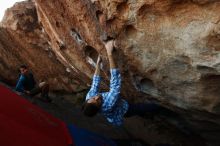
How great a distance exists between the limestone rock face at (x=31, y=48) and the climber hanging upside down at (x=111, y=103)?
228cm

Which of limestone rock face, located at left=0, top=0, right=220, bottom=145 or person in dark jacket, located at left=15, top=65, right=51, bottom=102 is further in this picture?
person in dark jacket, located at left=15, top=65, right=51, bottom=102

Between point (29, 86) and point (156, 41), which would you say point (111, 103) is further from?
point (29, 86)

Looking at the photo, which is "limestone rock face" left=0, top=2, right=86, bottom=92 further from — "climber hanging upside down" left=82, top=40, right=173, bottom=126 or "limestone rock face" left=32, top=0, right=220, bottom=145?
"climber hanging upside down" left=82, top=40, right=173, bottom=126

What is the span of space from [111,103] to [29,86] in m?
3.80

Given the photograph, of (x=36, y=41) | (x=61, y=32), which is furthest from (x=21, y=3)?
(x=61, y=32)

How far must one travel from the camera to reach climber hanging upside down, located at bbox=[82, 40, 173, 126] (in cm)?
523

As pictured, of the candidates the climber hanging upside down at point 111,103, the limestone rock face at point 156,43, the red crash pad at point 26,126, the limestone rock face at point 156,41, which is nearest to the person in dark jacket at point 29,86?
the red crash pad at point 26,126

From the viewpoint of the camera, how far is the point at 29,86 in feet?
29.0

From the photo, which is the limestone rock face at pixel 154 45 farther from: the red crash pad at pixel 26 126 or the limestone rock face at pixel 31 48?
the red crash pad at pixel 26 126

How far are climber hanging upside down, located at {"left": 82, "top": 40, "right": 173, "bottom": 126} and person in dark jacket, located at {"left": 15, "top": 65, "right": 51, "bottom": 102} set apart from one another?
3.16 metres

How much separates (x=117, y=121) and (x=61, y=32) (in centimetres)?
173

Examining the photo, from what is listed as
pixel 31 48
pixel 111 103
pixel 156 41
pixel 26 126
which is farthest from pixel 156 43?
pixel 31 48

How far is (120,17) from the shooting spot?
4.88 meters

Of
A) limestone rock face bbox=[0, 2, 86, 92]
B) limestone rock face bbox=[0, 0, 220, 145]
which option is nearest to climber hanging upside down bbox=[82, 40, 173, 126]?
limestone rock face bbox=[0, 0, 220, 145]
